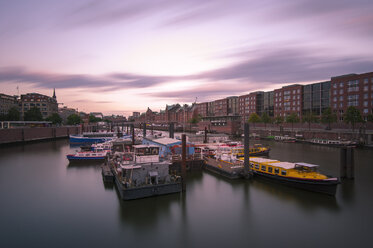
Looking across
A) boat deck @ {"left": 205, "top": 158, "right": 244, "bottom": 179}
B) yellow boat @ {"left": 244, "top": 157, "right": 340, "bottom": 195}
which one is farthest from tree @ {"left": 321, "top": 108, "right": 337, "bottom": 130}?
yellow boat @ {"left": 244, "top": 157, "right": 340, "bottom": 195}

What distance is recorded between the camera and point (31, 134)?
6838 centimetres

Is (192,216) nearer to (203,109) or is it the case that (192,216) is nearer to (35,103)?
(35,103)

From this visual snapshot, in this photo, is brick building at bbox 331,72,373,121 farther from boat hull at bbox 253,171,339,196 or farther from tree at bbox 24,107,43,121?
tree at bbox 24,107,43,121

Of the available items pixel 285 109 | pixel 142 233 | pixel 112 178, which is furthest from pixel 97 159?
pixel 285 109

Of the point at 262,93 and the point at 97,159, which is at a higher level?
the point at 262,93

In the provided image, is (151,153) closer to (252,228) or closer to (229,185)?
(229,185)

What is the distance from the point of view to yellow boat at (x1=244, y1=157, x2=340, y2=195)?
1862 cm

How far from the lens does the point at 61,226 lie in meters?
14.7

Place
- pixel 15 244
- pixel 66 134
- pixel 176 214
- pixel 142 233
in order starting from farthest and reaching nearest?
pixel 66 134 < pixel 176 214 < pixel 142 233 < pixel 15 244

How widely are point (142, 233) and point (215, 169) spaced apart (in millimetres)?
14584

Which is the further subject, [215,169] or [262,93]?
[262,93]

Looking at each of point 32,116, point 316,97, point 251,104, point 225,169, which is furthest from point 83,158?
point 251,104

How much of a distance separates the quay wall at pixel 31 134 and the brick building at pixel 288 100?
87297 mm

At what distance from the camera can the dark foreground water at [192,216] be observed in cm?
1306
